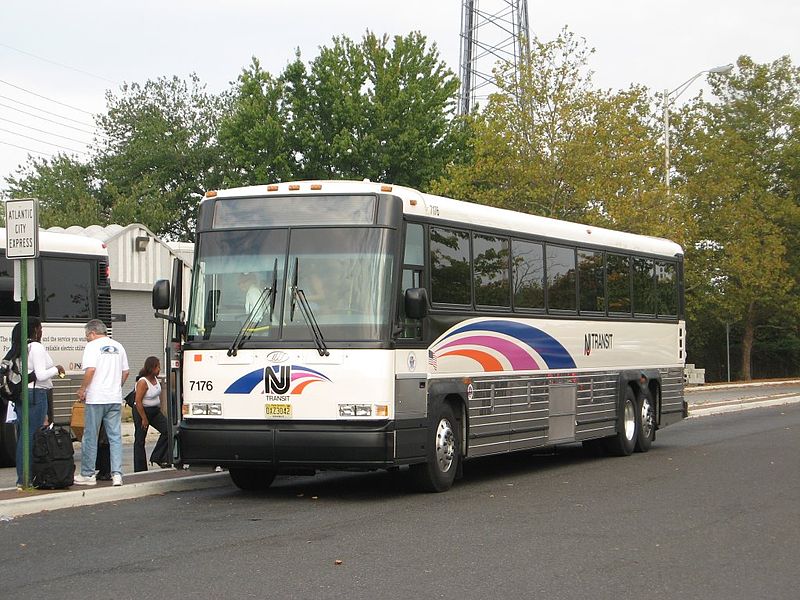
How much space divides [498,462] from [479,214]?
440cm

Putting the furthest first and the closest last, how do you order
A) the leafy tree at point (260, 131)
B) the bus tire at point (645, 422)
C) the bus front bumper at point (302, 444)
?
the leafy tree at point (260, 131)
the bus tire at point (645, 422)
the bus front bumper at point (302, 444)

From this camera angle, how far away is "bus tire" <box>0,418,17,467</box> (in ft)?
56.0

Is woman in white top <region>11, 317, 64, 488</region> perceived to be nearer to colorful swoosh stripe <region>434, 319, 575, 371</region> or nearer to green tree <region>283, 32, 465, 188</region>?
colorful swoosh stripe <region>434, 319, 575, 371</region>

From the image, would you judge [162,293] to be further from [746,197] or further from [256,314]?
[746,197]

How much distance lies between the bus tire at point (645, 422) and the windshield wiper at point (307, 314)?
8188mm

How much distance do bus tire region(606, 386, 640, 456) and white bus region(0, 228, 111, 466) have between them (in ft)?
Answer: 24.9

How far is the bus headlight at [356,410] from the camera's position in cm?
1268

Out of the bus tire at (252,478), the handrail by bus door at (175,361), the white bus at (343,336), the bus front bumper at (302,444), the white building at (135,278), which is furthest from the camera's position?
the white building at (135,278)

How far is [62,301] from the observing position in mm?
17953

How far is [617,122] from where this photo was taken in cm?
3431

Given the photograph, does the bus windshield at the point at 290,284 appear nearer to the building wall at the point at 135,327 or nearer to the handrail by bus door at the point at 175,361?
the handrail by bus door at the point at 175,361

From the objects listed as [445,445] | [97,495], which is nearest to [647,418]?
[445,445]

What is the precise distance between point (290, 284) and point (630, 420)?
8071mm

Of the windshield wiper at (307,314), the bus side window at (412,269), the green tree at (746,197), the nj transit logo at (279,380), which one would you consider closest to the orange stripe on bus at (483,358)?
the bus side window at (412,269)
